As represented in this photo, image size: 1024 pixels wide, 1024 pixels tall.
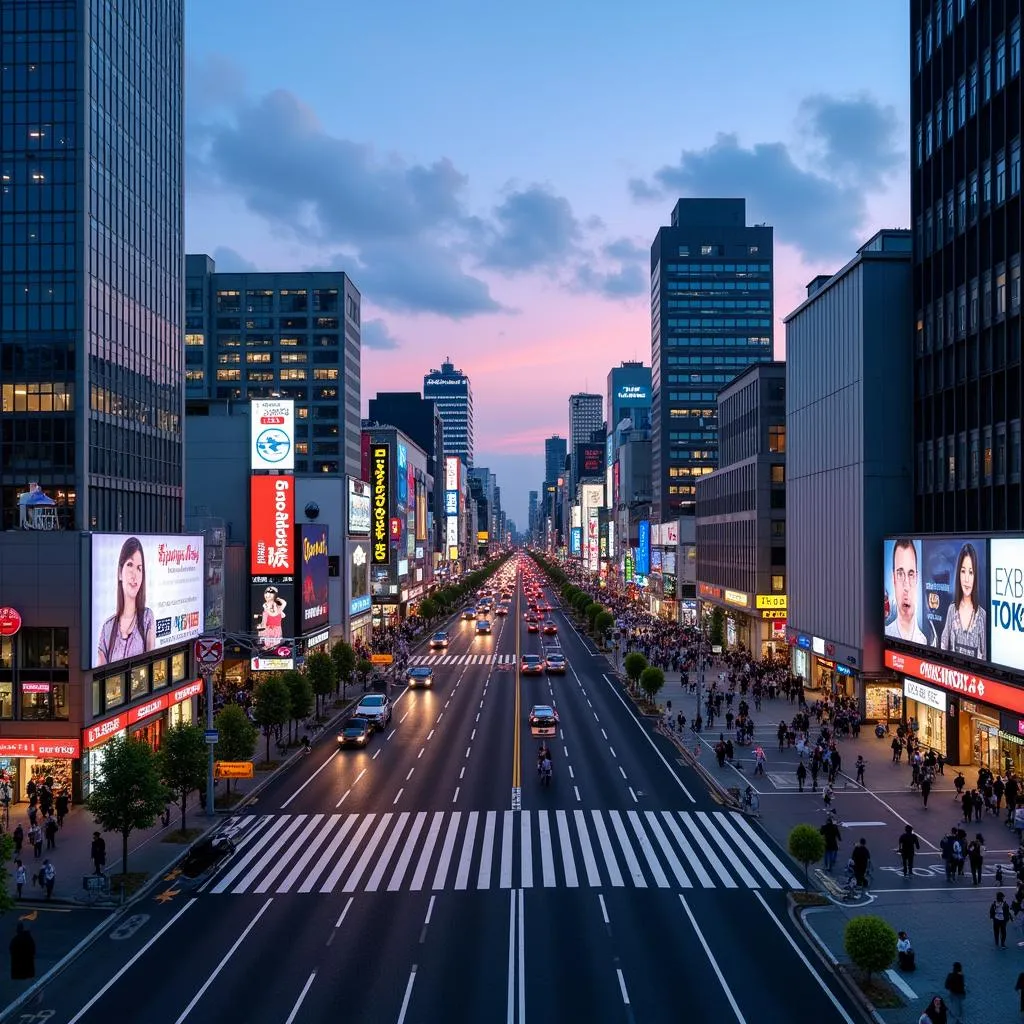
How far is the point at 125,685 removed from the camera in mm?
48000

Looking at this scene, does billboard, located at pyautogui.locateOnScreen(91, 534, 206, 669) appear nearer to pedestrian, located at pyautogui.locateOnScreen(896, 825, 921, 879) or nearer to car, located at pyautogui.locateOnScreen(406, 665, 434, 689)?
car, located at pyautogui.locateOnScreen(406, 665, 434, 689)

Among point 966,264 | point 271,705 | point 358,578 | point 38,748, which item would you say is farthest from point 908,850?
point 358,578

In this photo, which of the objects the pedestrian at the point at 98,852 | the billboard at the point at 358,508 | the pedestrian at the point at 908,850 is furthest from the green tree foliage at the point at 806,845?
the billboard at the point at 358,508

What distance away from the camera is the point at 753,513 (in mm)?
89562

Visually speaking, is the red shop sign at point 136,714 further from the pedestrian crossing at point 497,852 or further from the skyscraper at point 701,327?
the skyscraper at point 701,327

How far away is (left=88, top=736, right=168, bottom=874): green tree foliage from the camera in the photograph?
105 feet

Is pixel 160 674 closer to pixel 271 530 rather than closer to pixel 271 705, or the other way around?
pixel 271 705

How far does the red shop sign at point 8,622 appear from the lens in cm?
4207

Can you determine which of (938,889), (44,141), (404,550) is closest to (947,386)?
(938,889)

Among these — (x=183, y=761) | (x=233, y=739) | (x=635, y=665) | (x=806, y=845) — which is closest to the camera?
(x=806, y=845)

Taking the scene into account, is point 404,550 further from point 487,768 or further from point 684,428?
point 487,768

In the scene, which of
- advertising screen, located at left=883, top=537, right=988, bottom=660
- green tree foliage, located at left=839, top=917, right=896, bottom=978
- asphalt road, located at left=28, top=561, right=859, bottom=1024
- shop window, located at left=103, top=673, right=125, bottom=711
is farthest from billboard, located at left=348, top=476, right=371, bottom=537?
green tree foliage, located at left=839, top=917, right=896, bottom=978

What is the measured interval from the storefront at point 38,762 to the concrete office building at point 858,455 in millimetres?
44392

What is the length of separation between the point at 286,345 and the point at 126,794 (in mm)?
116435
